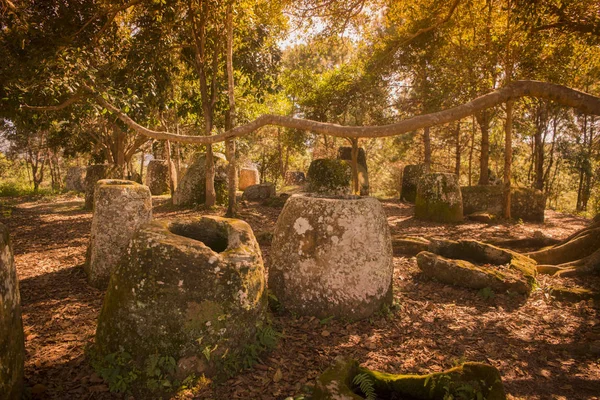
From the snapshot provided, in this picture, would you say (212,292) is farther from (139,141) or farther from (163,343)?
(139,141)

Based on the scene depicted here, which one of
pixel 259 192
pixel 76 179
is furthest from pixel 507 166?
pixel 76 179

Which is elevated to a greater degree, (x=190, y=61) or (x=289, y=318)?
(x=190, y=61)

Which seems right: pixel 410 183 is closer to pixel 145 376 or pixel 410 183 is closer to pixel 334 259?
pixel 334 259

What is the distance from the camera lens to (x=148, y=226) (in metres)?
3.31

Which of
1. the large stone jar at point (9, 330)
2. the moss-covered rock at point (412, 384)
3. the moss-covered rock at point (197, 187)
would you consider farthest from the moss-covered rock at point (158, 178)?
the moss-covered rock at point (412, 384)

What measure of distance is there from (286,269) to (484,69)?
35.4ft

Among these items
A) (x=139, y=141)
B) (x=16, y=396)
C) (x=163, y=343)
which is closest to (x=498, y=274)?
(x=163, y=343)

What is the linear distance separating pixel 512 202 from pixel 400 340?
9.95m

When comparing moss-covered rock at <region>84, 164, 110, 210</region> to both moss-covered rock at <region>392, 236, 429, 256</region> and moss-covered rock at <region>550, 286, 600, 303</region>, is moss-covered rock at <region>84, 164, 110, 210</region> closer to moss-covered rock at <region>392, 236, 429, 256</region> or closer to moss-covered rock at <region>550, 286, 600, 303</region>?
moss-covered rock at <region>392, 236, 429, 256</region>

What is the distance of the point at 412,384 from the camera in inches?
103

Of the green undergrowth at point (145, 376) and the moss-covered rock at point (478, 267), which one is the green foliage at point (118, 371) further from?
the moss-covered rock at point (478, 267)

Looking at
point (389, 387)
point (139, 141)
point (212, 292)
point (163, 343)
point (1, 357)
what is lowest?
point (389, 387)

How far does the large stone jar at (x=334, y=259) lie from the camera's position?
4.11 m

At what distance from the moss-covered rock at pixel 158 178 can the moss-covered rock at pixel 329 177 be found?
33.7ft
